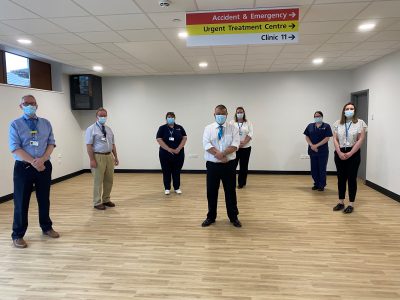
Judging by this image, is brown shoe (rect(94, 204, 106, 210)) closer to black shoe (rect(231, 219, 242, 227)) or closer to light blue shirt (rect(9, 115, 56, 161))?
light blue shirt (rect(9, 115, 56, 161))

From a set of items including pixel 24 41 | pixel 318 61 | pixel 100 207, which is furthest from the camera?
pixel 318 61

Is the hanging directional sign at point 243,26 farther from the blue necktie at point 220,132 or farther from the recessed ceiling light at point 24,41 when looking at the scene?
the recessed ceiling light at point 24,41

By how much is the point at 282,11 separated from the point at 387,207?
3.62m

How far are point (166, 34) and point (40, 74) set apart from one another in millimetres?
4290

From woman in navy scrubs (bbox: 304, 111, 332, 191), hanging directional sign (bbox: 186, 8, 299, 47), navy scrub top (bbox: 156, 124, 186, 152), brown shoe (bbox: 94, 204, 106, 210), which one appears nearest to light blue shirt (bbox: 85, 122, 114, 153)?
brown shoe (bbox: 94, 204, 106, 210)

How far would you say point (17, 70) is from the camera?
6.15m

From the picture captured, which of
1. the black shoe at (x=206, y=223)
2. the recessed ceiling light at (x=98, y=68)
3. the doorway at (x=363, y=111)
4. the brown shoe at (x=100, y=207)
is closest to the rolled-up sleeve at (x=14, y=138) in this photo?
Answer: the brown shoe at (x=100, y=207)

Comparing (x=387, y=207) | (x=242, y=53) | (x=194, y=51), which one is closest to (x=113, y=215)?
(x=194, y=51)

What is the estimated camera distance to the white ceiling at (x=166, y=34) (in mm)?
3197

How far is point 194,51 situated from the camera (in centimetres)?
517

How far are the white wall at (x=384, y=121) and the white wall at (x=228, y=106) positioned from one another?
126 cm

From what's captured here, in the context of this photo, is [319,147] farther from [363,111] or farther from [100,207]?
[100,207]

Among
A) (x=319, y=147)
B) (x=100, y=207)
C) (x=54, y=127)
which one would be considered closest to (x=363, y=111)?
(x=319, y=147)

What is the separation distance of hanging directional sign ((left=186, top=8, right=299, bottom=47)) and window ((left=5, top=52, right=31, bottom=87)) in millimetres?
4460
